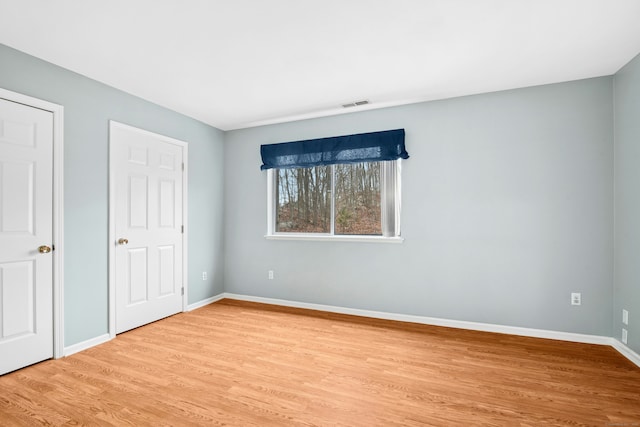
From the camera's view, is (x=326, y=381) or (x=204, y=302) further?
(x=204, y=302)

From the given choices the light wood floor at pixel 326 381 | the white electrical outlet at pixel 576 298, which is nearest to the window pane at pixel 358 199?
the light wood floor at pixel 326 381

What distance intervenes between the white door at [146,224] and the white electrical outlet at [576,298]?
14.0 ft

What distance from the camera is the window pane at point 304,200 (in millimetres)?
4191

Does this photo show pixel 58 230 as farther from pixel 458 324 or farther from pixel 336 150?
pixel 458 324

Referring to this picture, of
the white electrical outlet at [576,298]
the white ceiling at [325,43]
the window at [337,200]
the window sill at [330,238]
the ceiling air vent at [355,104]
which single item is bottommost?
the white electrical outlet at [576,298]

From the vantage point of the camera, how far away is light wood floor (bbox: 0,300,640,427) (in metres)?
1.89

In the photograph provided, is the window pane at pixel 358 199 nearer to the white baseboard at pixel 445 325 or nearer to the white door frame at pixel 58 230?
the white baseboard at pixel 445 325

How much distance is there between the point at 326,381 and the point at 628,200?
9.60 ft

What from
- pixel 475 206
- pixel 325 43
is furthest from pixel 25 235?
pixel 475 206

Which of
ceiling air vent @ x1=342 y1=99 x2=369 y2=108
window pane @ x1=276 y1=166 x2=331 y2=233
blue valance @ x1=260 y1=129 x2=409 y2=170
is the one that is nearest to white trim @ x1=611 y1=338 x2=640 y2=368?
blue valance @ x1=260 y1=129 x2=409 y2=170

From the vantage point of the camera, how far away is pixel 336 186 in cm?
412

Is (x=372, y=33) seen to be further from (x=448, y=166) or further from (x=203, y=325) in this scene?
(x=203, y=325)

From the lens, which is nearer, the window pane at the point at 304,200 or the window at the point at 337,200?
the window at the point at 337,200

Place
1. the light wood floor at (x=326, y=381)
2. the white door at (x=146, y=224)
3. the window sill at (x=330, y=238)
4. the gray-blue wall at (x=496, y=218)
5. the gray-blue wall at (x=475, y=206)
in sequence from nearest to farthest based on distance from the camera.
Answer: the light wood floor at (x=326, y=381) < the gray-blue wall at (x=475, y=206) < the gray-blue wall at (x=496, y=218) < the white door at (x=146, y=224) < the window sill at (x=330, y=238)
